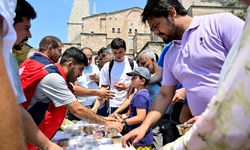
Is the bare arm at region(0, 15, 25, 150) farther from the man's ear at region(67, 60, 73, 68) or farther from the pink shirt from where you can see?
the man's ear at region(67, 60, 73, 68)

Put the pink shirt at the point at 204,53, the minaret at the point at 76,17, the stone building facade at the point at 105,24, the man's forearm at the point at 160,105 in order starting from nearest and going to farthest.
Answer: the pink shirt at the point at 204,53, the man's forearm at the point at 160,105, the stone building facade at the point at 105,24, the minaret at the point at 76,17

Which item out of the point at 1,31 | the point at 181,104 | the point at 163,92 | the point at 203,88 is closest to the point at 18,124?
the point at 1,31

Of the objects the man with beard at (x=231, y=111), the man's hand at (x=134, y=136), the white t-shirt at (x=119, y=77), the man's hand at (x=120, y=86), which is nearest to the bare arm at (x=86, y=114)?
the man's hand at (x=134, y=136)

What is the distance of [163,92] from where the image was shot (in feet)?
7.44

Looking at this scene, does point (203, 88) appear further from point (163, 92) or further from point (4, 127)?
point (4, 127)

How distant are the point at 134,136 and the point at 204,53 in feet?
2.36

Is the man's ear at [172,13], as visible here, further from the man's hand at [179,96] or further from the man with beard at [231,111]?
the man with beard at [231,111]

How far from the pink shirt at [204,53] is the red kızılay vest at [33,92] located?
1061 mm

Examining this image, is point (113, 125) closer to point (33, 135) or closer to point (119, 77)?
point (33, 135)

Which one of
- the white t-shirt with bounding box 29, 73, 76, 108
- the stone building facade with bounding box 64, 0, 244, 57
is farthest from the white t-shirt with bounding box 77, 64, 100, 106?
the stone building facade with bounding box 64, 0, 244, 57

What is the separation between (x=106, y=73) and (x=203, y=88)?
3020mm

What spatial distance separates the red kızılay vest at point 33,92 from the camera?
2.36m

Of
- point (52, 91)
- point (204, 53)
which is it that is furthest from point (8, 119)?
point (52, 91)

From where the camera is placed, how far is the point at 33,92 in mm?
2379
